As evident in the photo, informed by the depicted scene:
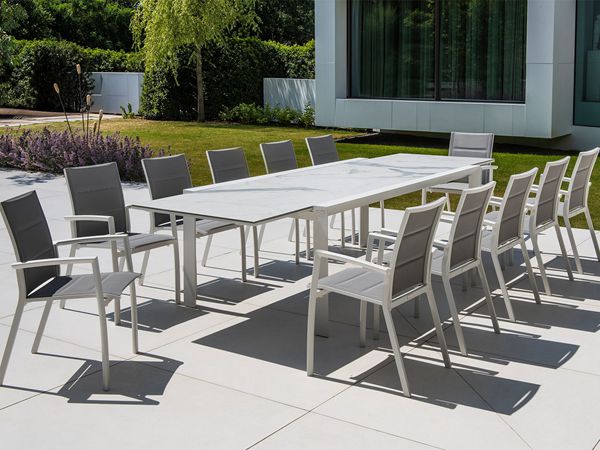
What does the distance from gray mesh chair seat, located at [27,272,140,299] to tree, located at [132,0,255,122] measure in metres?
17.7

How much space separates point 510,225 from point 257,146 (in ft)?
36.5

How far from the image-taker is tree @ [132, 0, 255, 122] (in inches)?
878

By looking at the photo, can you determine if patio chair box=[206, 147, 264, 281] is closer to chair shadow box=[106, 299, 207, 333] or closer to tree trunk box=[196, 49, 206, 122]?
Result: chair shadow box=[106, 299, 207, 333]

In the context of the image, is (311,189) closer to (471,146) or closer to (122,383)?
(122,383)

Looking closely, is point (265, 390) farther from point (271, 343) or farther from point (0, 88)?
point (0, 88)

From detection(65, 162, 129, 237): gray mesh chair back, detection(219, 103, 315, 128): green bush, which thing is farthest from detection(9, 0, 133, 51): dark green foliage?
detection(65, 162, 129, 237): gray mesh chair back

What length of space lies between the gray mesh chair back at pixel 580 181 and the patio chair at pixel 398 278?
2.71m

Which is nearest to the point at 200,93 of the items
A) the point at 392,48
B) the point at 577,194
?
the point at 392,48

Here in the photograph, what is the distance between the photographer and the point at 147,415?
4.50 m

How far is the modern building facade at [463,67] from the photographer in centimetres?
1564

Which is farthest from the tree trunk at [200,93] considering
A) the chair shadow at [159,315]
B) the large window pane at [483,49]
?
the chair shadow at [159,315]

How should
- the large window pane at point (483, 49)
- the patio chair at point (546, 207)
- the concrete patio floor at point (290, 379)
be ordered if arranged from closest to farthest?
the concrete patio floor at point (290, 379) → the patio chair at point (546, 207) → the large window pane at point (483, 49)

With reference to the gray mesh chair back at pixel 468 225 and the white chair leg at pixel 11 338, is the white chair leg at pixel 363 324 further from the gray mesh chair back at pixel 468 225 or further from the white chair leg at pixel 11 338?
the white chair leg at pixel 11 338

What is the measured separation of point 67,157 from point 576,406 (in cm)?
1041
